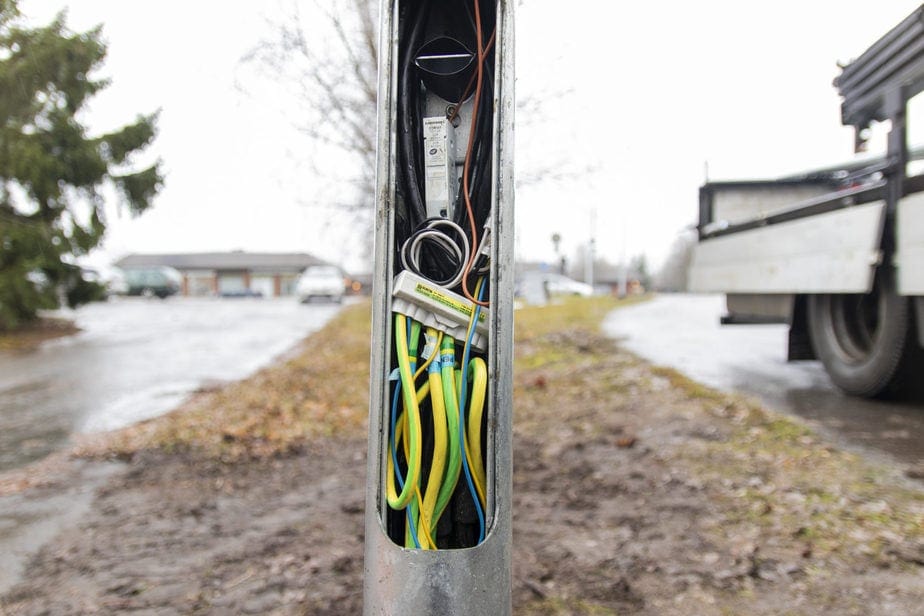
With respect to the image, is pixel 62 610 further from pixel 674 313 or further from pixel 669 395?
pixel 674 313

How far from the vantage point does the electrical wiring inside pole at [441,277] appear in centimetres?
185

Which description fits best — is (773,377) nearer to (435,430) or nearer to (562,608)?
(562,608)

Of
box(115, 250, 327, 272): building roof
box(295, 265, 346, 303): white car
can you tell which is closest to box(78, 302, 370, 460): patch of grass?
box(295, 265, 346, 303): white car

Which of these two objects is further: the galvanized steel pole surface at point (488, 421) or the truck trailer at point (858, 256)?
the truck trailer at point (858, 256)

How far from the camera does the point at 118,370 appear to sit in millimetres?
9500

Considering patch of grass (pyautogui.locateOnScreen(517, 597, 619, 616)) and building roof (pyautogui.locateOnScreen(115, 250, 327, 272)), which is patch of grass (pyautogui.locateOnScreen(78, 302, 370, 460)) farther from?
building roof (pyautogui.locateOnScreen(115, 250, 327, 272))

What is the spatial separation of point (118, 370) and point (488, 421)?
364 inches

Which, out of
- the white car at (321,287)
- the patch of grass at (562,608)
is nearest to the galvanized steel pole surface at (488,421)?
the patch of grass at (562,608)

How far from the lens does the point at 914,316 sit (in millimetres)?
4254

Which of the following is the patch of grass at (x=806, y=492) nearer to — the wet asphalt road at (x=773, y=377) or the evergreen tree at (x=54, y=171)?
the wet asphalt road at (x=773, y=377)

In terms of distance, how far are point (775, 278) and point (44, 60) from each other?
12.9 metres

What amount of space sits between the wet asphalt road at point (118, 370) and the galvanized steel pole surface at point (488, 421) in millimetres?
4440

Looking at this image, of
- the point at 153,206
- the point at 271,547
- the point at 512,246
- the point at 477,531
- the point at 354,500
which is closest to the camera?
the point at 512,246

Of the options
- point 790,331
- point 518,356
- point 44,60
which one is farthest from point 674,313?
point 44,60
